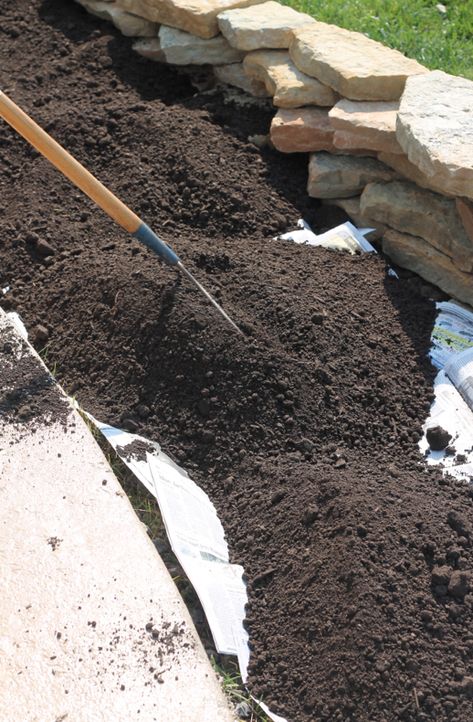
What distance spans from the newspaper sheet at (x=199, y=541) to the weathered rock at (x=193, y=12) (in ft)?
8.05

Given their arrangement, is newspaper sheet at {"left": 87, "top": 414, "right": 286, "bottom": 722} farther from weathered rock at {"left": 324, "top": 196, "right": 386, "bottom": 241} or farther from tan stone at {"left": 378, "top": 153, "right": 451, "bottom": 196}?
tan stone at {"left": 378, "top": 153, "right": 451, "bottom": 196}

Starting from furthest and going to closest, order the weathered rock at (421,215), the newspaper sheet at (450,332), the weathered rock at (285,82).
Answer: the weathered rock at (285,82) < the weathered rock at (421,215) < the newspaper sheet at (450,332)

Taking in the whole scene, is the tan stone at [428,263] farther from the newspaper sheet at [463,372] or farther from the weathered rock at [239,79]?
the weathered rock at [239,79]

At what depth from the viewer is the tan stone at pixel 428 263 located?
4.21 metres

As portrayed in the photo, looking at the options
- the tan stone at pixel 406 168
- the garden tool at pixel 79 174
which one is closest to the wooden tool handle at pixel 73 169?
the garden tool at pixel 79 174

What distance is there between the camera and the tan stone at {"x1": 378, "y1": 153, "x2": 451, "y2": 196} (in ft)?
14.0

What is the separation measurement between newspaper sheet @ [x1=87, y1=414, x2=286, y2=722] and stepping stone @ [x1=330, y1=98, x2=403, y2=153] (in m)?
1.68

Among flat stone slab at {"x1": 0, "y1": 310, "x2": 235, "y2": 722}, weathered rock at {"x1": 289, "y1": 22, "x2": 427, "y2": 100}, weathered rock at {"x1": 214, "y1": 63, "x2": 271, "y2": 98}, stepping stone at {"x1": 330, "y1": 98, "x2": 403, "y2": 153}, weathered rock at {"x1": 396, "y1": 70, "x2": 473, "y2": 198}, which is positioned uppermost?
weathered rock at {"x1": 396, "y1": 70, "x2": 473, "y2": 198}

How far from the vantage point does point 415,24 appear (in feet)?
18.2

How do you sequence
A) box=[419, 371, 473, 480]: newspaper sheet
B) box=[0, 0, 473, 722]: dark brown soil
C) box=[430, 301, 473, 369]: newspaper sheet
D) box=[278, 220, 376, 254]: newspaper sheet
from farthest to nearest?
1. box=[278, 220, 376, 254]: newspaper sheet
2. box=[430, 301, 473, 369]: newspaper sheet
3. box=[419, 371, 473, 480]: newspaper sheet
4. box=[0, 0, 473, 722]: dark brown soil

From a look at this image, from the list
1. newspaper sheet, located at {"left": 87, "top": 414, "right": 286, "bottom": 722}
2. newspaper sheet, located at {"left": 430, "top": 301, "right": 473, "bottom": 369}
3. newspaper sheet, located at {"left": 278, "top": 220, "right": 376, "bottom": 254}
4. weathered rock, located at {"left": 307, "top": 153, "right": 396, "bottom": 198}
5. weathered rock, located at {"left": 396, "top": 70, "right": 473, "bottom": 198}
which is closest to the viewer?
newspaper sheet, located at {"left": 87, "top": 414, "right": 286, "bottom": 722}

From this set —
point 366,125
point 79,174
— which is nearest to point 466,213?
point 366,125

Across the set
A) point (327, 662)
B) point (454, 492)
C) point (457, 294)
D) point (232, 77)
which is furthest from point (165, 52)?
point (327, 662)

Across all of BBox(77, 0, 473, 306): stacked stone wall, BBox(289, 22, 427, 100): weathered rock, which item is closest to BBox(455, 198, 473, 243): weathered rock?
BBox(77, 0, 473, 306): stacked stone wall
